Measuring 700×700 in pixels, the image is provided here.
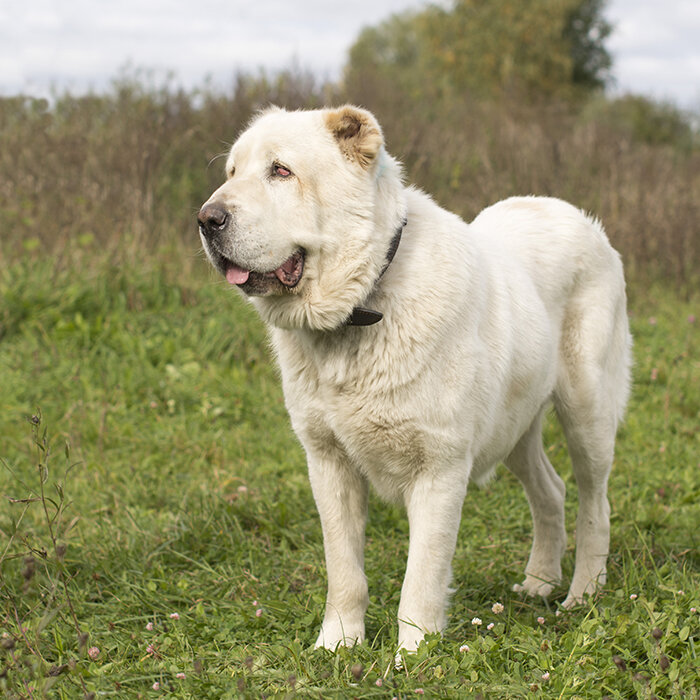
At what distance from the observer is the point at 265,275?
8.98 feet

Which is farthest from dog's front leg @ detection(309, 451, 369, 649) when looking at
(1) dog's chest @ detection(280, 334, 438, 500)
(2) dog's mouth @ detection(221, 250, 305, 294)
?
(2) dog's mouth @ detection(221, 250, 305, 294)

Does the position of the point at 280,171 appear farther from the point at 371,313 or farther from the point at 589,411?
the point at 589,411

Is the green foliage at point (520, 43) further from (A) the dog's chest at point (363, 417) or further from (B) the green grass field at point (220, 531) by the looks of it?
(A) the dog's chest at point (363, 417)

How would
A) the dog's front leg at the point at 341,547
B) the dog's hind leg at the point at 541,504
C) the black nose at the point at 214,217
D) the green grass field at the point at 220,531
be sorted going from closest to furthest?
the green grass field at the point at 220,531 → the black nose at the point at 214,217 → the dog's front leg at the point at 341,547 → the dog's hind leg at the point at 541,504

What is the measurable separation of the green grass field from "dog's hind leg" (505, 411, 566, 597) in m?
0.12

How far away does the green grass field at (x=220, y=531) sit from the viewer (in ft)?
8.08

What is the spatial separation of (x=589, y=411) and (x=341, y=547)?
132cm

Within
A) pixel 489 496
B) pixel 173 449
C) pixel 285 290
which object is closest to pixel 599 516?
pixel 489 496

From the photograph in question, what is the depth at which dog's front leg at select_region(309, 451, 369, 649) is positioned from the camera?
2936 mm

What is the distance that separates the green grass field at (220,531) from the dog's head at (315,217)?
893mm

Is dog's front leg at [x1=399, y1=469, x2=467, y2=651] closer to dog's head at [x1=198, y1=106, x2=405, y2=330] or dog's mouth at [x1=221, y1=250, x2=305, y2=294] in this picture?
dog's head at [x1=198, y1=106, x2=405, y2=330]

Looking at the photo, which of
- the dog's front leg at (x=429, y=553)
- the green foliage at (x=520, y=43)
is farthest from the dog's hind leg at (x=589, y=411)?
the green foliage at (x=520, y=43)

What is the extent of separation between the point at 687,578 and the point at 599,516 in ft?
1.78

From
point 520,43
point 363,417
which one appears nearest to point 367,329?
point 363,417
